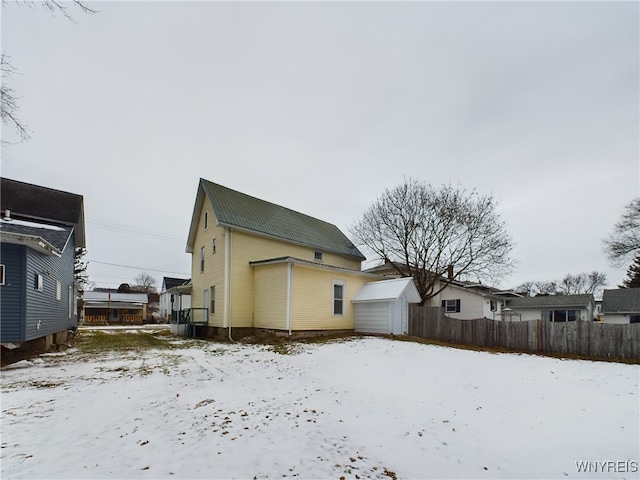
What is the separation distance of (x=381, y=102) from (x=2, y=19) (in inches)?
484

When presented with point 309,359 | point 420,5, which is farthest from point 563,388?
point 420,5

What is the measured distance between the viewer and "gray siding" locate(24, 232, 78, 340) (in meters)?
10.3

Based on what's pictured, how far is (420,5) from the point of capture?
971 centimetres

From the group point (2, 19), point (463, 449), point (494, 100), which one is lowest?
point (463, 449)

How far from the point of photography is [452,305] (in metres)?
27.8

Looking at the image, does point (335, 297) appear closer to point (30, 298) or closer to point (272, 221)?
point (272, 221)

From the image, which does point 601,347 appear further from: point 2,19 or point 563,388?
point 2,19

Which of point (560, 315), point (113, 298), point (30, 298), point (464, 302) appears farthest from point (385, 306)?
point (113, 298)

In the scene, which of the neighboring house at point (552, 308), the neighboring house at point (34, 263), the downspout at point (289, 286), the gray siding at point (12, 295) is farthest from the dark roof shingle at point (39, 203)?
the neighboring house at point (552, 308)

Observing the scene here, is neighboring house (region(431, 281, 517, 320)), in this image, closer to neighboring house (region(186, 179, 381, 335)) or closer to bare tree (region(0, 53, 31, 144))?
neighboring house (region(186, 179, 381, 335))

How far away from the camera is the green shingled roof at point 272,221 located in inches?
710

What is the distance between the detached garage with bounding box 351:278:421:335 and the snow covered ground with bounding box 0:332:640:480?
7095mm

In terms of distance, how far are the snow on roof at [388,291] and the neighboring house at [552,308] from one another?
20531 mm

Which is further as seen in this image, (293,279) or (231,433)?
(293,279)
